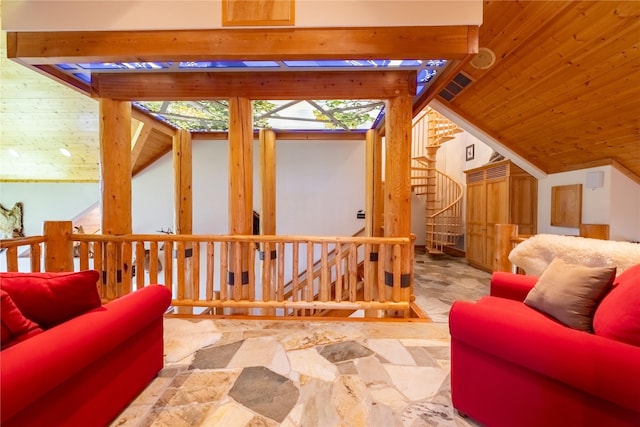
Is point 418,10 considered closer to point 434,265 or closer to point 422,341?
point 422,341

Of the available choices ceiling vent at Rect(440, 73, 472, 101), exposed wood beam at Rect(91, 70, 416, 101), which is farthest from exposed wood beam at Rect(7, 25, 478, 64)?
ceiling vent at Rect(440, 73, 472, 101)

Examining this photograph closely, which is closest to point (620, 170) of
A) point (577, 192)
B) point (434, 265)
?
point (577, 192)

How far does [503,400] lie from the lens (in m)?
1.22

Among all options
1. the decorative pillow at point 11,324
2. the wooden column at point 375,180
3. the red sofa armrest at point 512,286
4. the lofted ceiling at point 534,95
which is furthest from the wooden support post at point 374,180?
the decorative pillow at point 11,324

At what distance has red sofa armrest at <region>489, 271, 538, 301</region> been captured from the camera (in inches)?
70.9

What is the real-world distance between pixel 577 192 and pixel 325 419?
439 cm

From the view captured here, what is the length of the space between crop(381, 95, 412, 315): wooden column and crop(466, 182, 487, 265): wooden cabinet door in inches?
125

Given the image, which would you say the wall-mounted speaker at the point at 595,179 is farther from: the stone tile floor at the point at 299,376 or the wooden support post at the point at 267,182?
the wooden support post at the point at 267,182

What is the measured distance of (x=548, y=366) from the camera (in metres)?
1.05

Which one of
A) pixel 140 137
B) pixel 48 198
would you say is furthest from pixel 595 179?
pixel 48 198

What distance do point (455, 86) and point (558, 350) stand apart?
3.04 m

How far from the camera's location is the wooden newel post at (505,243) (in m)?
2.63

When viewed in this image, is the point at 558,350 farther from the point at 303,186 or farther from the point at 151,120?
the point at 151,120

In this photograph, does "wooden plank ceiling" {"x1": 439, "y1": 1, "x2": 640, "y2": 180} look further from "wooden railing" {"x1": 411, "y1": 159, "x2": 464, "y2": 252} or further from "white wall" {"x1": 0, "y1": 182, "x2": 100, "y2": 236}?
"white wall" {"x1": 0, "y1": 182, "x2": 100, "y2": 236}
